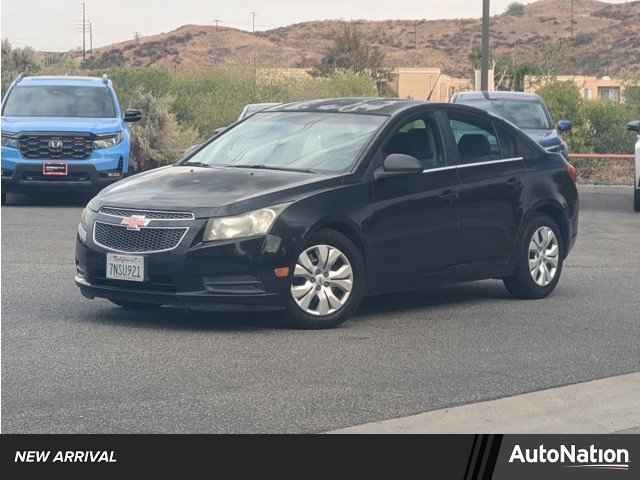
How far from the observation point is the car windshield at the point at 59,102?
75.5ft

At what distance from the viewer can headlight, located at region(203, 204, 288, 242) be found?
1046 cm

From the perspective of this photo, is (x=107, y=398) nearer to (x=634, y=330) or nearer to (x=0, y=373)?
(x=0, y=373)

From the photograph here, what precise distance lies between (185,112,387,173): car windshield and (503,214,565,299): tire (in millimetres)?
1744

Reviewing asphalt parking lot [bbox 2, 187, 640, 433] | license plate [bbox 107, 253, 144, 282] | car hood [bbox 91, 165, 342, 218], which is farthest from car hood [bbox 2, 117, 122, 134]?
license plate [bbox 107, 253, 144, 282]

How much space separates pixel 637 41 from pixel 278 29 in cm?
4005

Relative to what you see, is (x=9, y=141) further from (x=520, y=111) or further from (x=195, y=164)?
(x=195, y=164)

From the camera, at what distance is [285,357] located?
9672 mm

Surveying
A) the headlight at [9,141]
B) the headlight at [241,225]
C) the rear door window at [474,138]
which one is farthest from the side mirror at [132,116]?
the headlight at [241,225]

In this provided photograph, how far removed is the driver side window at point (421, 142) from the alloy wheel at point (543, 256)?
1.29 meters

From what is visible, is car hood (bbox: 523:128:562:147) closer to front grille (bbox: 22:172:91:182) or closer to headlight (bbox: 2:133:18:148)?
front grille (bbox: 22:172:91:182)

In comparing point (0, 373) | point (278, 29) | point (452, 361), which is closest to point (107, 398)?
point (0, 373)

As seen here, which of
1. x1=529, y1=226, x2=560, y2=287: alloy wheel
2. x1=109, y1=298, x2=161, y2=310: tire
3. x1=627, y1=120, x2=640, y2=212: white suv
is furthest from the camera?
x1=627, y1=120, x2=640, y2=212: white suv

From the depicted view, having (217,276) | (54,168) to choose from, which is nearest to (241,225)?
(217,276)

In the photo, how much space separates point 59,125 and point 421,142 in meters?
11.1
